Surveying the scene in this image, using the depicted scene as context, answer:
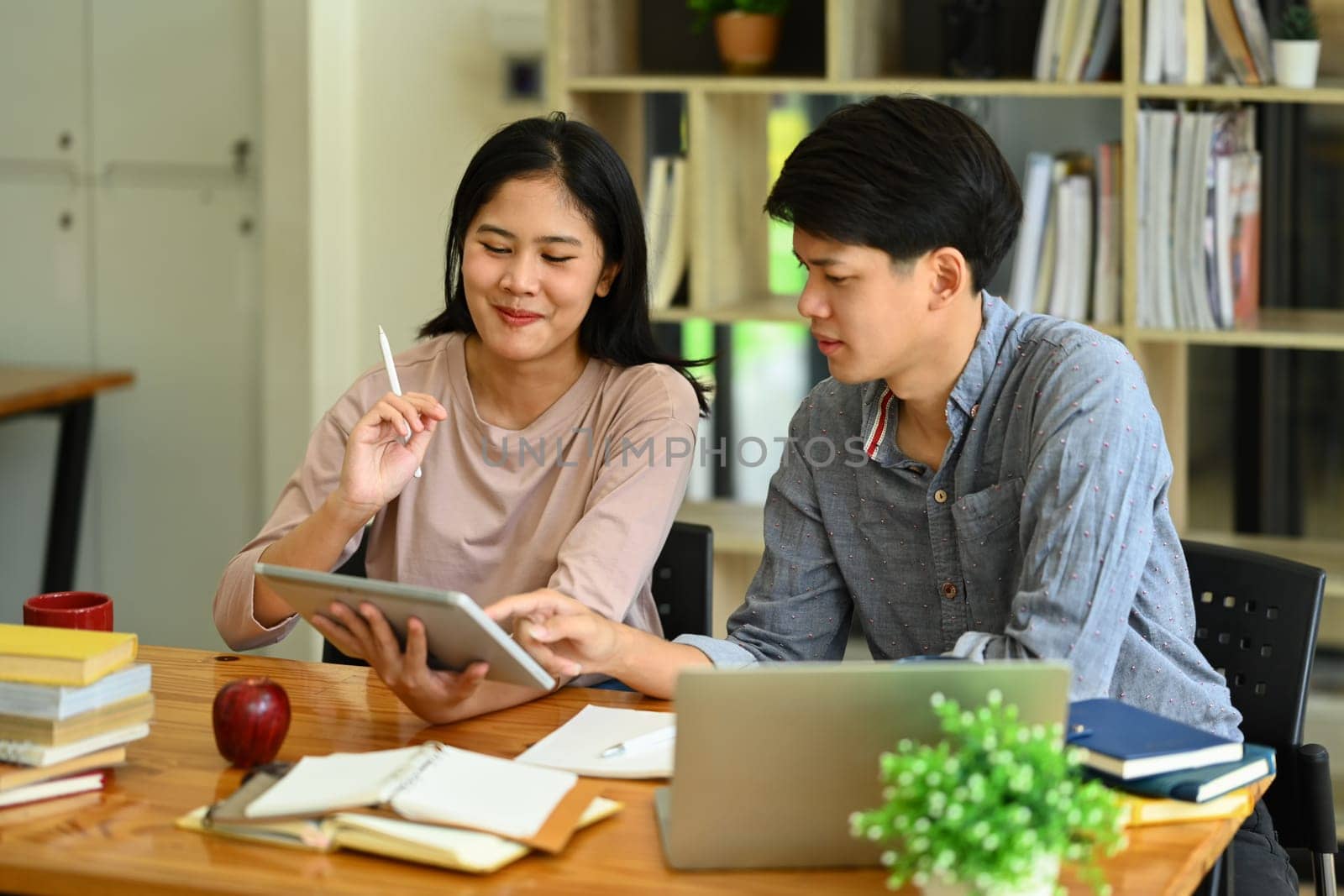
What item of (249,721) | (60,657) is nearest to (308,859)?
(249,721)

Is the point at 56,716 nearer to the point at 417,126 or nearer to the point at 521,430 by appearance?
the point at 521,430

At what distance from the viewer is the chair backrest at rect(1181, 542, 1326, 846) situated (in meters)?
1.63

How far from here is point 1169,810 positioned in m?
1.27

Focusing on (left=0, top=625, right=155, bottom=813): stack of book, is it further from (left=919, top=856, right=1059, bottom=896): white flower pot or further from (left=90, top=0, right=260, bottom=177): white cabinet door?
(left=90, top=0, right=260, bottom=177): white cabinet door

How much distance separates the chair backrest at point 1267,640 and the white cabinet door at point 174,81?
8.39ft

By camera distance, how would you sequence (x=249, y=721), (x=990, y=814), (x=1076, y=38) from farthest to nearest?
(x=1076, y=38), (x=249, y=721), (x=990, y=814)

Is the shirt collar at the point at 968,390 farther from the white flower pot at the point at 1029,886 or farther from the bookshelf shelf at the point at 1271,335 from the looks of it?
the bookshelf shelf at the point at 1271,335

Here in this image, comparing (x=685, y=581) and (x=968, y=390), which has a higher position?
(x=968, y=390)

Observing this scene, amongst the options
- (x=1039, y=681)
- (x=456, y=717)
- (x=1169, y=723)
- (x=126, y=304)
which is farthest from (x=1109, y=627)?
(x=126, y=304)

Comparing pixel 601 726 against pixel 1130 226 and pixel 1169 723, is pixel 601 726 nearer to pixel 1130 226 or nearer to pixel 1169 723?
pixel 1169 723

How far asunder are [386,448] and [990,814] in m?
0.98

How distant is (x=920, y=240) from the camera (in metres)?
1.60

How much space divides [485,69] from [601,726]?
213 centimetres

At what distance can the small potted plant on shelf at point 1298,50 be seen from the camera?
2.61 m
